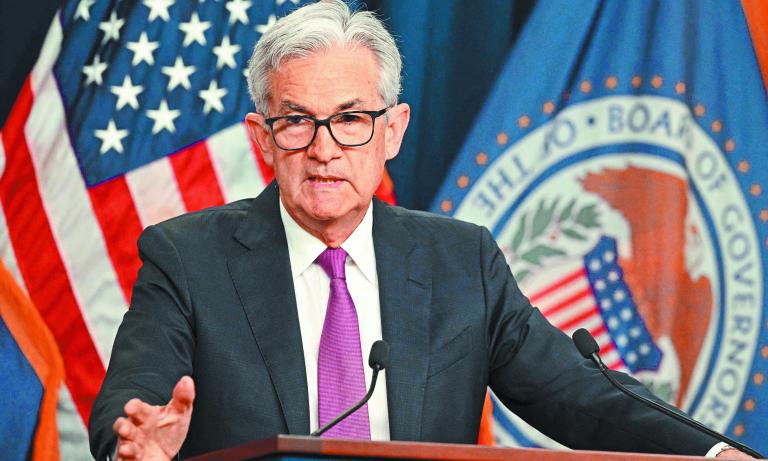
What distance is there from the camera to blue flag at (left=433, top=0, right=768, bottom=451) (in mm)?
3758

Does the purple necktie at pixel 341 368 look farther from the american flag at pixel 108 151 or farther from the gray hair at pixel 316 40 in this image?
the american flag at pixel 108 151

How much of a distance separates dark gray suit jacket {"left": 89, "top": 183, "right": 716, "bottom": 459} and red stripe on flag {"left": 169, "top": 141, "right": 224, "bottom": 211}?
93cm

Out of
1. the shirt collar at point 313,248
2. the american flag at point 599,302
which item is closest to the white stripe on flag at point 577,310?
the american flag at point 599,302

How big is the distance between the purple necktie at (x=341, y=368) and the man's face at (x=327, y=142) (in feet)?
0.62

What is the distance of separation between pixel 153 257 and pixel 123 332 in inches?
8.3

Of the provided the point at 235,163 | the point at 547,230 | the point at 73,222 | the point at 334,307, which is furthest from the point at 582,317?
the point at 73,222

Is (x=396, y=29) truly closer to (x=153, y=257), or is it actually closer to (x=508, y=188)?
(x=508, y=188)

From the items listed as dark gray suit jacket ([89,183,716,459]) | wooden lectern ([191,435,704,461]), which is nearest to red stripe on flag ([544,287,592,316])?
dark gray suit jacket ([89,183,716,459])

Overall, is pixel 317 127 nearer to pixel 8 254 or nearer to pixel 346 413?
pixel 346 413

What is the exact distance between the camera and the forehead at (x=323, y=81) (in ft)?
8.45

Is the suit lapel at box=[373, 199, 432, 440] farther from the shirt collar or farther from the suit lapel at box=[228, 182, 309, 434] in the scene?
the suit lapel at box=[228, 182, 309, 434]

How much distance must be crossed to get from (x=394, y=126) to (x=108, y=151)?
1.27 meters

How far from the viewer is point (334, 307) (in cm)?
259

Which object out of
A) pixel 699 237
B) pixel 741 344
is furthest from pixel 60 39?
pixel 741 344
